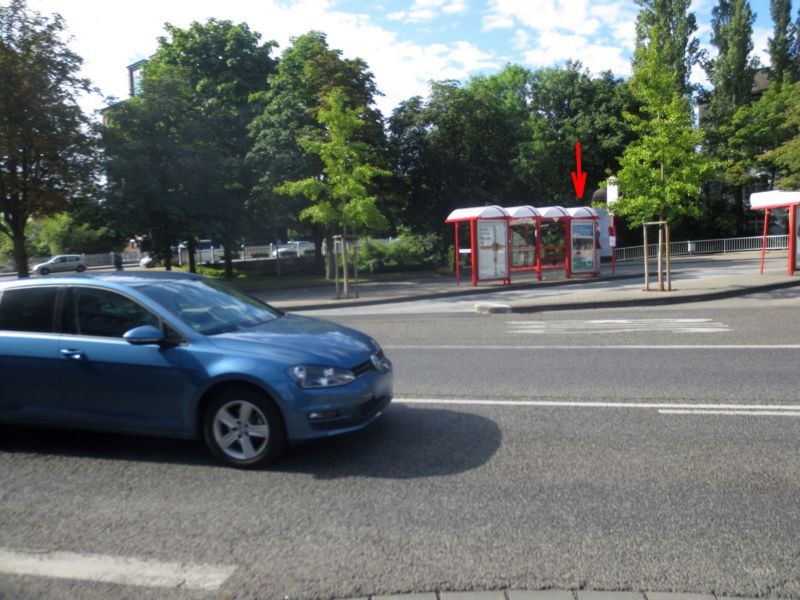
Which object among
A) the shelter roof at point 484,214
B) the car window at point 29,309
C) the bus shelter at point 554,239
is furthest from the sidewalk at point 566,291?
the car window at point 29,309

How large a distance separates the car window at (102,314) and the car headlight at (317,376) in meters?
1.28

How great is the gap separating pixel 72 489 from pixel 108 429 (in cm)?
67

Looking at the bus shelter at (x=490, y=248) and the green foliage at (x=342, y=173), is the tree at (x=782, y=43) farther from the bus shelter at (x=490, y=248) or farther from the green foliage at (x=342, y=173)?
the green foliage at (x=342, y=173)

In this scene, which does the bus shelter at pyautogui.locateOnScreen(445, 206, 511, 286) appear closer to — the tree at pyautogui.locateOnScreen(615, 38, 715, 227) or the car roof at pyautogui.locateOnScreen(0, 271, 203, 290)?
the tree at pyautogui.locateOnScreen(615, 38, 715, 227)

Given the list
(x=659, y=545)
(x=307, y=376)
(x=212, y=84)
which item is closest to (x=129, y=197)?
(x=212, y=84)

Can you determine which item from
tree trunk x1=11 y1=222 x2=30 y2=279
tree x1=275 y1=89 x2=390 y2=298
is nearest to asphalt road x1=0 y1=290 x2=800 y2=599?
tree x1=275 y1=89 x2=390 y2=298

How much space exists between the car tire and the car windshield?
2.18 feet

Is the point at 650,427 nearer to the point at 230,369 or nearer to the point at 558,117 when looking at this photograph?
the point at 230,369

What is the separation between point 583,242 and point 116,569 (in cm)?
2447

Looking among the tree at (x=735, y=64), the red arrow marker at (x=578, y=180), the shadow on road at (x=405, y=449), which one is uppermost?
the tree at (x=735, y=64)

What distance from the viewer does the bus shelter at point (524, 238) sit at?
83.0ft

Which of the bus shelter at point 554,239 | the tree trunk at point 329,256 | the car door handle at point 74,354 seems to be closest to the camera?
the car door handle at point 74,354

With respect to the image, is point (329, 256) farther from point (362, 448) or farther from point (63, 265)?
point (63, 265)

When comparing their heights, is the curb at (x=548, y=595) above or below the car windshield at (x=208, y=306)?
below
